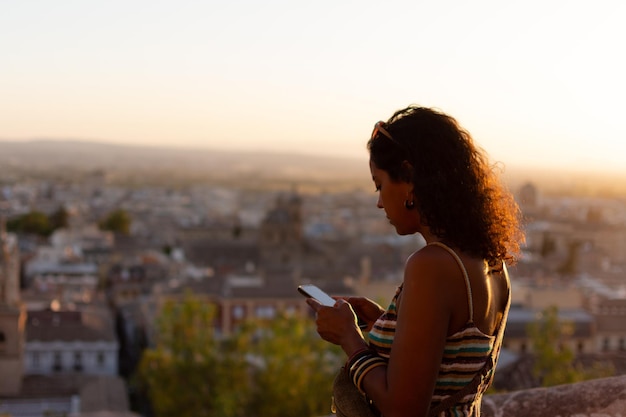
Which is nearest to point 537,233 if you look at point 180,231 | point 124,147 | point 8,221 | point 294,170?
point 294,170

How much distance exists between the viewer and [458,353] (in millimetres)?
2281

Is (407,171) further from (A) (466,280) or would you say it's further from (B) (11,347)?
(B) (11,347)

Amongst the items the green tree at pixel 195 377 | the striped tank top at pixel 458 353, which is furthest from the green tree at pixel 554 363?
the striped tank top at pixel 458 353

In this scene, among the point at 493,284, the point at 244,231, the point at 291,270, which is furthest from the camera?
the point at 244,231

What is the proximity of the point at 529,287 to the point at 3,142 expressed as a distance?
19.9 m

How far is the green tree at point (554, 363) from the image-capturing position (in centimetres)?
1667

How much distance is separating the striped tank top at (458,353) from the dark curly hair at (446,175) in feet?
0.32

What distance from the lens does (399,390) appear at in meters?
2.21

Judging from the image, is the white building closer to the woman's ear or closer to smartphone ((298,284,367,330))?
smartphone ((298,284,367,330))

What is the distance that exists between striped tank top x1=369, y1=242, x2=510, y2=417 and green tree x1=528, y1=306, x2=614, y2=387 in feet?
40.3

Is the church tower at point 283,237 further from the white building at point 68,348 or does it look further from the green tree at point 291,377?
the green tree at point 291,377

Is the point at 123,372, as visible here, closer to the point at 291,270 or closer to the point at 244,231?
the point at 291,270

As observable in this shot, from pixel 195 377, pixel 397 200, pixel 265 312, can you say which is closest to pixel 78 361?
pixel 265 312

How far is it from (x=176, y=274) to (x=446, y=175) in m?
46.2
